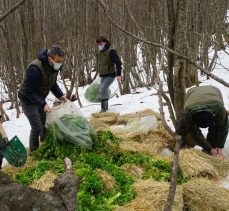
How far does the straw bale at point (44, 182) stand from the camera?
3503mm

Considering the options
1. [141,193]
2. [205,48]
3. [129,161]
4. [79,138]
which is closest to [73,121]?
[79,138]

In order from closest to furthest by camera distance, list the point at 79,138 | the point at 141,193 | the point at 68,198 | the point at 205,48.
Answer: the point at 68,198
the point at 141,193
the point at 79,138
the point at 205,48

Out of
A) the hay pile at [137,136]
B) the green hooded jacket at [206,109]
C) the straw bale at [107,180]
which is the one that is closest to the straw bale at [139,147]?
the hay pile at [137,136]

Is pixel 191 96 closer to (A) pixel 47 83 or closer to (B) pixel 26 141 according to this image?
(A) pixel 47 83

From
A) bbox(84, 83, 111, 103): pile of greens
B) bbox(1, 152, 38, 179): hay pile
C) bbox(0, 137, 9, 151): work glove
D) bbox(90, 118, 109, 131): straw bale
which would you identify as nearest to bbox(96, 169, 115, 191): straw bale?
bbox(1, 152, 38, 179): hay pile

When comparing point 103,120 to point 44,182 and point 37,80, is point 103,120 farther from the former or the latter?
point 44,182

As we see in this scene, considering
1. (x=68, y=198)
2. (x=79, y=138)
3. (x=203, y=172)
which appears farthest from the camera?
(x=79, y=138)

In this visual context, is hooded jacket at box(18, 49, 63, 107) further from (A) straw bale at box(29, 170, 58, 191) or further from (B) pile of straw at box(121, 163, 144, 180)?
(B) pile of straw at box(121, 163, 144, 180)

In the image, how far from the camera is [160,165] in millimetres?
4023

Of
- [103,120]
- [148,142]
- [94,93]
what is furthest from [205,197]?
[94,93]

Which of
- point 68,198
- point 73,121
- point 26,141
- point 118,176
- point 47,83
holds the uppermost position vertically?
point 68,198

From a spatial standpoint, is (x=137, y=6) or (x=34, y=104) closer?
(x=34, y=104)

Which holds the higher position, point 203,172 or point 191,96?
point 191,96

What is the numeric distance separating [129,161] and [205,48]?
6.40 metres
